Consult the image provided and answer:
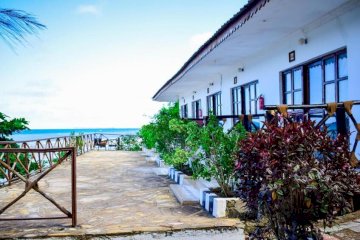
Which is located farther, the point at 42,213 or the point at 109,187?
the point at 109,187

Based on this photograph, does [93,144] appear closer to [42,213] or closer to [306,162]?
[42,213]

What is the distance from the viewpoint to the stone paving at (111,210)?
3980mm

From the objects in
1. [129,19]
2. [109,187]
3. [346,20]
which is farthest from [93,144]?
[346,20]

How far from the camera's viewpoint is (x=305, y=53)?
19.7 feet

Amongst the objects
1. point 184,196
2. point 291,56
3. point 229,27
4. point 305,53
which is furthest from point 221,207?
point 291,56

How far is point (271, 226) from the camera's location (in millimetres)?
2824

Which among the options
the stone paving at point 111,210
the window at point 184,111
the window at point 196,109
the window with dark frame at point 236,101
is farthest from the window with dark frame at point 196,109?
the stone paving at point 111,210

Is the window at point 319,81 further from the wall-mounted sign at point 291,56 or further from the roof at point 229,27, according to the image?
the roof at point 229,27

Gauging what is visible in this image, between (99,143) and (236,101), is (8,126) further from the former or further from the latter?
(99,143)

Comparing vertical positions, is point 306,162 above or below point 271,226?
above

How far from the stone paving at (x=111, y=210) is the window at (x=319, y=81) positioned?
2.69 metres

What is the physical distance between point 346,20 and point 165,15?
689 centimetres

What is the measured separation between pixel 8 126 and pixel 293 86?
7.24m

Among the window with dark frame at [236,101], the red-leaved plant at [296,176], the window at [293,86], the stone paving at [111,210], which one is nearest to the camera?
the red-leaved plant at [296,176]
